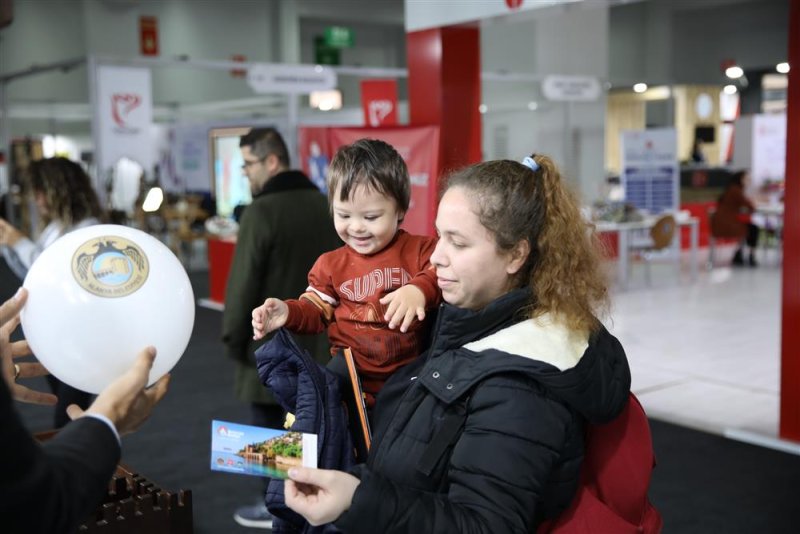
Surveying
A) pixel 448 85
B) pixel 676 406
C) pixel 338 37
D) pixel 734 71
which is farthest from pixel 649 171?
pixel 338 37

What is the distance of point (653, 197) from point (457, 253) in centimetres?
1096

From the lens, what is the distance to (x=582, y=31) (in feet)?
47.5

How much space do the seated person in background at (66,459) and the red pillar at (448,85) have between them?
3.87m

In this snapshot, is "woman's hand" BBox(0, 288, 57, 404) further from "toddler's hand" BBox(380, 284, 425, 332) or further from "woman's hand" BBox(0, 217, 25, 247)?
"woman's hand" BBox(0, 217, 25, 247)

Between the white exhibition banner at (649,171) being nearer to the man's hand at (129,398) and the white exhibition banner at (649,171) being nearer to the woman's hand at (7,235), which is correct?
the woman's hand at (7,235)

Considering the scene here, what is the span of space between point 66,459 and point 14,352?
2.61ft

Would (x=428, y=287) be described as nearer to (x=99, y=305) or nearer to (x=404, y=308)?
(x=404, y=308)

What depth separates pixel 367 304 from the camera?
6.36 feet

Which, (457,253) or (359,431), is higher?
(457,253)

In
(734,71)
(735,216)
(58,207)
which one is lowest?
(735,216)

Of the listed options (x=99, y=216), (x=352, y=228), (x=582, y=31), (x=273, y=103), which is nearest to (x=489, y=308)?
(x=352, y=228)

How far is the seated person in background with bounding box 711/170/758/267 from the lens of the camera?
38.3 ft

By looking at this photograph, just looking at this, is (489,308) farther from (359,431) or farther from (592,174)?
(592,174)

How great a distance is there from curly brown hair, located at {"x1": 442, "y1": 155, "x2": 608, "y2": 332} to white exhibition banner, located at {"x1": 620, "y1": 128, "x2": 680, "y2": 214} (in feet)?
34.8
